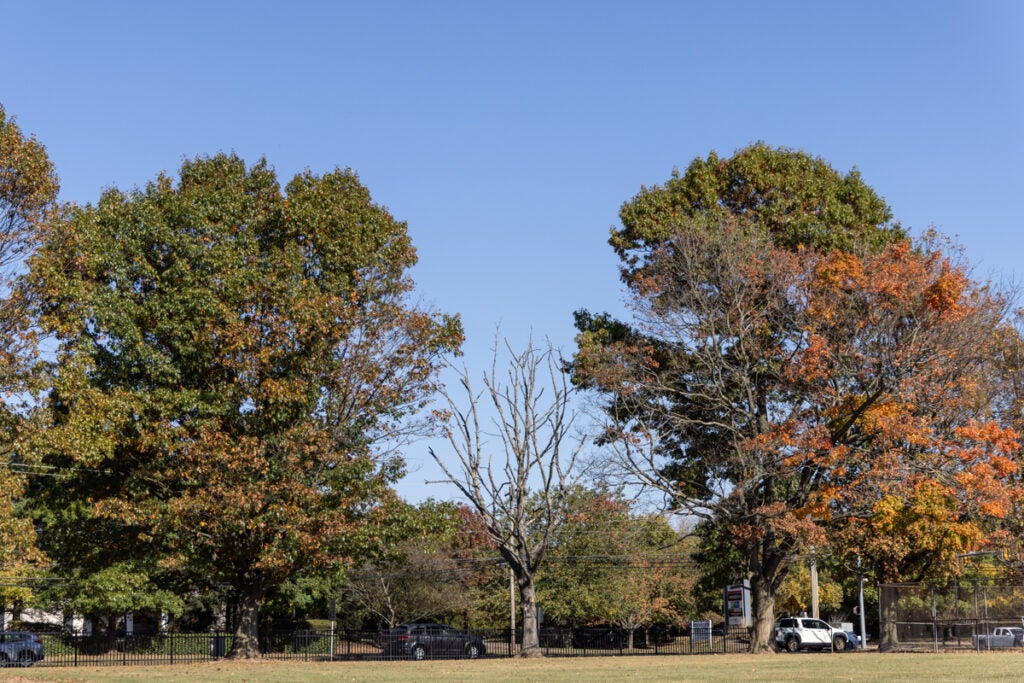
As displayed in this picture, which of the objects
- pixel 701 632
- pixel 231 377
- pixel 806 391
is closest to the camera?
pixel 231 377

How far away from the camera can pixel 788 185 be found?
40625 millimetres

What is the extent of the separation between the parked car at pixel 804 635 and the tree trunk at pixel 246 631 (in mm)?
28802

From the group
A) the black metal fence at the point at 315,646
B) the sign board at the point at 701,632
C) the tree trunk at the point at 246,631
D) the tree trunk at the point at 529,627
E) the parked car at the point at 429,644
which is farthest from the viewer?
the sign board at the point at 701,632

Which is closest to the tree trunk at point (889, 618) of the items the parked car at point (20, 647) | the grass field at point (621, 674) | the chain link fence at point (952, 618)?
the chain link fence at point (952, 618)

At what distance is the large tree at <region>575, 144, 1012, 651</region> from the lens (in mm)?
35844

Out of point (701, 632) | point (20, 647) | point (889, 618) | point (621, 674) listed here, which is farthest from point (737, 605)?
point (20, 647)

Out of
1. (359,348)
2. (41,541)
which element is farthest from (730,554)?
Answer: (41,541)

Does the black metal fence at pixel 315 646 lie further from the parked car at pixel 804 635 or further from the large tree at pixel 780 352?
the large tree at pixel 780 352

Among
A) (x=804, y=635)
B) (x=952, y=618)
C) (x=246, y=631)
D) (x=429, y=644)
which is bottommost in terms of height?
(x=804, y=635)

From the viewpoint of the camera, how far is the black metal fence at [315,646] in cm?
4012

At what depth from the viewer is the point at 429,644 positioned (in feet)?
151

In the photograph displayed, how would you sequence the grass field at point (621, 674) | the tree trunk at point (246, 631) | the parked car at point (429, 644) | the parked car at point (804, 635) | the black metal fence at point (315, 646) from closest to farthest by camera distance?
the grass field at point (621, 674) < the tree trunk at point (246, 631) < the black metal fence at point (315, 646) < the parked car at point (429, 644) < the parked car at point (804, 635)

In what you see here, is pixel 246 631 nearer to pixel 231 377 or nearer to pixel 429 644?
pixel 231 377

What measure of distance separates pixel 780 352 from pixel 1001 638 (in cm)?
1282
